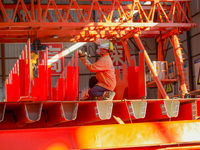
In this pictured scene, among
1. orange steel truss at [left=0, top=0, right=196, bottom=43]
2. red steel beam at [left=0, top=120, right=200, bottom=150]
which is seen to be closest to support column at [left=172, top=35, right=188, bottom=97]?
orange steel truss at [left=0, top=0, right=196, bottom=43]

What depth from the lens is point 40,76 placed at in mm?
7340

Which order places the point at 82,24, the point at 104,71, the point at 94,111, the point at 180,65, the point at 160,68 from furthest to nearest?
the point at 160,68
the point at 180,65
the point at 82,24
the point at 104,71
the point at 94,111

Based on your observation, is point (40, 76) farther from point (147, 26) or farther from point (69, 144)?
point (147, 26)

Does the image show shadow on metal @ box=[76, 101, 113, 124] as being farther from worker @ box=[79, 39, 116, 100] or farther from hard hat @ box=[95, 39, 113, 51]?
hard hat @ box=[95, 39, 113, 51]

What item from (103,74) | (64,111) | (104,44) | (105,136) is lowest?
(105,136)

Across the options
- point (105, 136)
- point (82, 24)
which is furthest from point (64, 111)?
point (82, 24)

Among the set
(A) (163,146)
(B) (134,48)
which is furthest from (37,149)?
(B) (134,48)

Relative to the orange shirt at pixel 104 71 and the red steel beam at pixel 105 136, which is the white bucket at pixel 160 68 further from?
the red steel beam at pixel 105 136

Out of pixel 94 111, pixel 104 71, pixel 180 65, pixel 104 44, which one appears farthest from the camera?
pixel 180 65

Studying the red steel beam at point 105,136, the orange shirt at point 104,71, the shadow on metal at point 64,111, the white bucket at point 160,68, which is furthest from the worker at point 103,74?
the white bucket at point 160,68

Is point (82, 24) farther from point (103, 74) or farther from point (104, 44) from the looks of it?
point (103, 74)

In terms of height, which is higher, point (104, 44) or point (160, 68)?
point (104, 44)

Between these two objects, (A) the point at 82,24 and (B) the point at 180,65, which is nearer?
(A) the point at 82,24

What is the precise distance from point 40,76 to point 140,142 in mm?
4071
